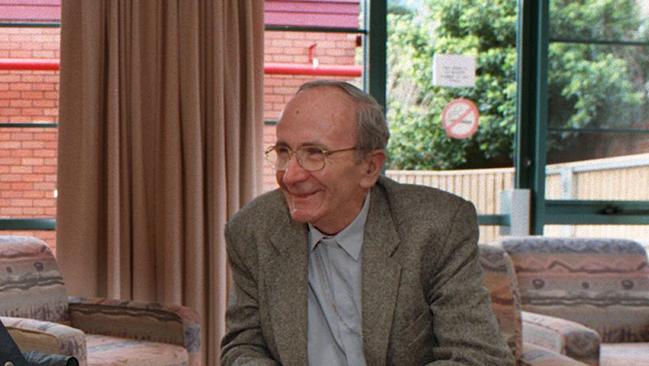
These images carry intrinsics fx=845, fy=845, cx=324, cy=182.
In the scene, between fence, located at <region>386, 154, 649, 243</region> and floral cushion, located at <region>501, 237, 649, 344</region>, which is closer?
floral cushion, located at <region>501, 237, 649, 344</region>

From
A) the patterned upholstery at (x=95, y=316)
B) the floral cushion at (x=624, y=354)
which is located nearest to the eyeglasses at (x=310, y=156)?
the patterned upholstery at (x=95, y=316)

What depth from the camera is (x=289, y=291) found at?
175cm

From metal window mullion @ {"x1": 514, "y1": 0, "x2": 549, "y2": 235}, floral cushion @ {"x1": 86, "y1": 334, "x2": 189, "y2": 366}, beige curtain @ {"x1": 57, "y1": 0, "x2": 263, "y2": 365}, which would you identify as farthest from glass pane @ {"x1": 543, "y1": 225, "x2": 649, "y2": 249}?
floral cushion @ {"x1": 86, "y1": 334, "x2": 189, "y2": 366}

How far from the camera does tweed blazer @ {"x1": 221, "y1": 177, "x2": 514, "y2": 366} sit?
5.56ft

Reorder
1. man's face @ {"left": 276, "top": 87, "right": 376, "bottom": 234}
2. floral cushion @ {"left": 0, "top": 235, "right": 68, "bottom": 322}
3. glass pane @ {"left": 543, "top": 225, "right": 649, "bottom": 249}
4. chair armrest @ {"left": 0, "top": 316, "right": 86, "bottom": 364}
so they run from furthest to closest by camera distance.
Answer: glass pane @ {"left": 543, "top": 225, "right": 649, "bottom": 249}
floral cushion @ {"left": 0, "top": 235, "right": 68, "bottom": 322}
chair armrest @ {"left": 0, "top": 316, "right": 86, "bottom": 364}
man's face @ {"left": 276, "top": 87, "right": 376, "bottom": 234}

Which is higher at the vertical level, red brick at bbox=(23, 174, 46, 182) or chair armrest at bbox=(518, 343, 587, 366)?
red brick at bbox=(23, 174, 46, 182)

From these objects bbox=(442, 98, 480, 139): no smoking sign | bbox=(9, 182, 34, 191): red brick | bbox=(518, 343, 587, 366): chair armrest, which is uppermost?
bbox=(442, 98, 480, 139): no smoking sign

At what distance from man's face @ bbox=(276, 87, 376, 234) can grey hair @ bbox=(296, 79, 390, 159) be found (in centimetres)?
1

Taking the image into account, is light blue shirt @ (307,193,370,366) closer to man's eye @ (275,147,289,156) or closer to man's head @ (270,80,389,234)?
man's head @ (270,80,389,234)

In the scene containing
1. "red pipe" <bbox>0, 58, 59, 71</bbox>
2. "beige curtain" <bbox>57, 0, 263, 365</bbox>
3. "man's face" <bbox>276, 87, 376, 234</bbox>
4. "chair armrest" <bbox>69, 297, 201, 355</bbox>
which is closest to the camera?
"man's face" <bbox>276, 87, 376, 234</bbox>

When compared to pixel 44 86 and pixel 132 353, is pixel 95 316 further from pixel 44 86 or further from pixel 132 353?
pixel 44 86

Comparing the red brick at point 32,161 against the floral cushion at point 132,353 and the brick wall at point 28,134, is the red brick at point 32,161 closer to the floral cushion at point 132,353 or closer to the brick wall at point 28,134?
the brick wall at point 28,134

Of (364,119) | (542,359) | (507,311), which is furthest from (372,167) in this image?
(542,359)

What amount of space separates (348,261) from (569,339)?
164 centimetres
